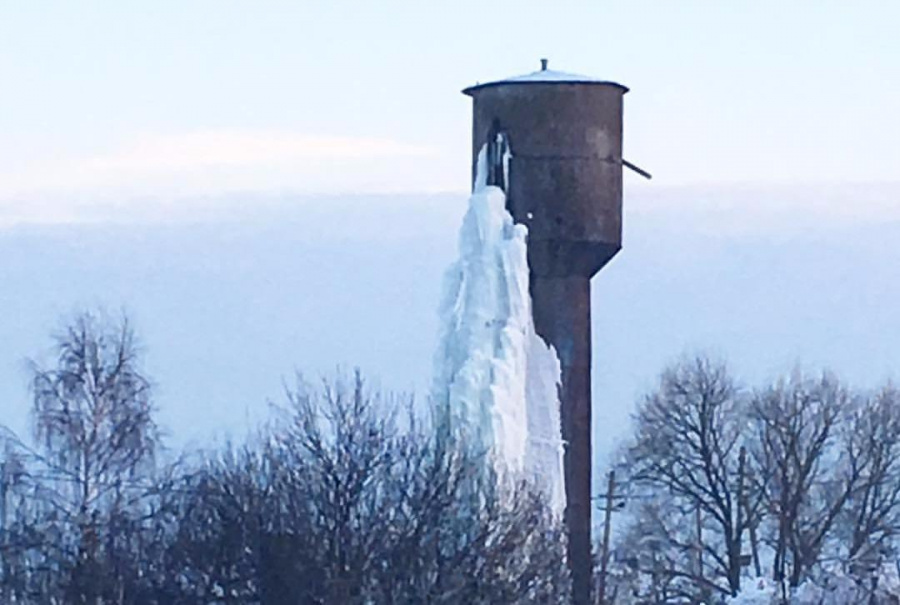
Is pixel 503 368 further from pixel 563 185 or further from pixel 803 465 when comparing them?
pixel 803 465

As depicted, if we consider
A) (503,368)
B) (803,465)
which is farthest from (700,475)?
(503,368)

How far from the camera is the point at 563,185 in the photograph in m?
31.5

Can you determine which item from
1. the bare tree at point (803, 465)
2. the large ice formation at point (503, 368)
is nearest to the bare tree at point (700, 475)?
the bare tree at point (803, 465)

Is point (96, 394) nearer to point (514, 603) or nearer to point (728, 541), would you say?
point (514, 603)

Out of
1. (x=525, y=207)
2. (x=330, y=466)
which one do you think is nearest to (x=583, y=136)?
(x=525, y=207)

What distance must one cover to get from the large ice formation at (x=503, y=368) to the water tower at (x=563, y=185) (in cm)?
18

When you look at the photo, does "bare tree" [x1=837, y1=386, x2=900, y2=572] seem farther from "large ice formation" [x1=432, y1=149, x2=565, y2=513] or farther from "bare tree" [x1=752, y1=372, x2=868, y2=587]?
"large ice formation" [x1=432, y1=149, x2=565, y2=513]

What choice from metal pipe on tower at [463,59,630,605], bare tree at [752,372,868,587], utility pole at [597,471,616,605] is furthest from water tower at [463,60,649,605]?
bare tree at [752,372,868,587]

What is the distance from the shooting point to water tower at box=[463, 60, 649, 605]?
103ft

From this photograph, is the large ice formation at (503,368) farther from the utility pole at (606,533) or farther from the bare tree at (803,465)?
the bare tree at (803,465)

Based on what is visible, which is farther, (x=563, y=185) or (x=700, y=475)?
(x=700, y=475)

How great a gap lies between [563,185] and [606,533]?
11.0m

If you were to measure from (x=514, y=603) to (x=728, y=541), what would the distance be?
2113 cm

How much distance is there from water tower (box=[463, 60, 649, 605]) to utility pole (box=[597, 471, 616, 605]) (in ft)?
1.12
